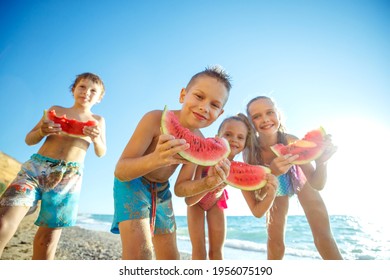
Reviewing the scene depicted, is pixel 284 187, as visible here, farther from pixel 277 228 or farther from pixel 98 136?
pixel 98 136

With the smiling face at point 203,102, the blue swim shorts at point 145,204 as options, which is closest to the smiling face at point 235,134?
the smiling face at point 203,102

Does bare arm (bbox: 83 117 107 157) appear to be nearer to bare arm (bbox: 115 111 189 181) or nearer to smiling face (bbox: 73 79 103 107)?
smiling face (bbox: 73 79 103 107)

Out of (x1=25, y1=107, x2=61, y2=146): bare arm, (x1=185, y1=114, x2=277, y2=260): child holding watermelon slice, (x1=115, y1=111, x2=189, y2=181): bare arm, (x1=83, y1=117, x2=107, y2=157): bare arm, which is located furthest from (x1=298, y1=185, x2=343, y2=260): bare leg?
(x1=25, y1=107, x2=61, y2=146): bare arm

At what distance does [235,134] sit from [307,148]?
28.8 inches

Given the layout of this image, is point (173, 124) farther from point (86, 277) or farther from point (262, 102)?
point (262, 102)

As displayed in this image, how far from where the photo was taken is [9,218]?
2.27 m

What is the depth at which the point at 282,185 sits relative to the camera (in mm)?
3279

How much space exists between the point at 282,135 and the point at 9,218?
2.81 metres

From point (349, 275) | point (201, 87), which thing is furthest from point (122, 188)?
point (349, 275)

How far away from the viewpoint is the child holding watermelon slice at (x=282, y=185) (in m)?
3.06

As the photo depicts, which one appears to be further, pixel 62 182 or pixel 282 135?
pixel 282 135

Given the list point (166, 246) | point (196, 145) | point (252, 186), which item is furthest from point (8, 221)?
point (252, 186)

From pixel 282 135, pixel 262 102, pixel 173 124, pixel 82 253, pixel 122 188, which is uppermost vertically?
pixel 262 102

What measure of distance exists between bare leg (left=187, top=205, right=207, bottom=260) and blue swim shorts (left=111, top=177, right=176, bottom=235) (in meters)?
0.69
